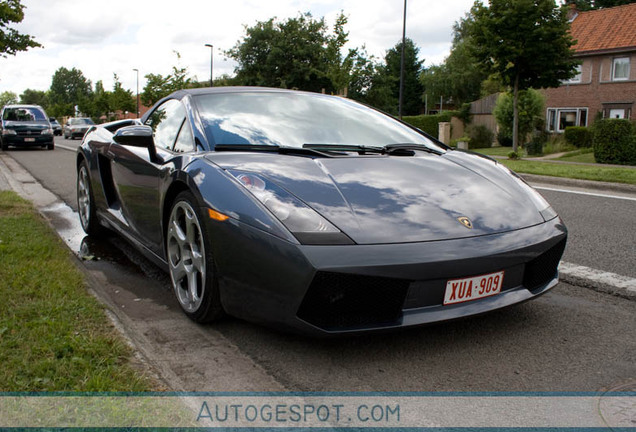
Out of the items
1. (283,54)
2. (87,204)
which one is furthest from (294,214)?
(283,54)

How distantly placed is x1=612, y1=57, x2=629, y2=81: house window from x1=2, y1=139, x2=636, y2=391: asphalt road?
3206 cm

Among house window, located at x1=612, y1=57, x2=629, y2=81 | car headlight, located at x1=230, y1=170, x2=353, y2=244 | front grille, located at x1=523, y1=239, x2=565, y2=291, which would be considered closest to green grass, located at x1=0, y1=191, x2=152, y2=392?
car headlight, located at x1=230, y1=170, x2=353, y2=244

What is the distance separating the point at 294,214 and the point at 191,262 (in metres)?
0.84

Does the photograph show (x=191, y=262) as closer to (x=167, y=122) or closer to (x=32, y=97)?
(x=167, y=122)

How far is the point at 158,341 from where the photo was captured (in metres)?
2.91

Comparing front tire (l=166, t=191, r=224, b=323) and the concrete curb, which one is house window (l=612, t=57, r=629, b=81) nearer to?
the concrete curb

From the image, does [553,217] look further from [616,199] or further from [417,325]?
[616,199]

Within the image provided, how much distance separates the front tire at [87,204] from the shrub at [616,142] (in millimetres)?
16102

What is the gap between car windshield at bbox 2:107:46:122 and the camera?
878 inches

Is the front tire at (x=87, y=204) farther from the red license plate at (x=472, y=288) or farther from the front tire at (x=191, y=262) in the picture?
the red license plate at (x=472, y=288)

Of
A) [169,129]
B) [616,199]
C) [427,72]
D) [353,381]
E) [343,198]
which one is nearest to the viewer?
[353,381]

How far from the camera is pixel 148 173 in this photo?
3.76m

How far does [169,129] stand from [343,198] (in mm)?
1710

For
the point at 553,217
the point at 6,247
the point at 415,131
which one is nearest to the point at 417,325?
the point at 553,217
